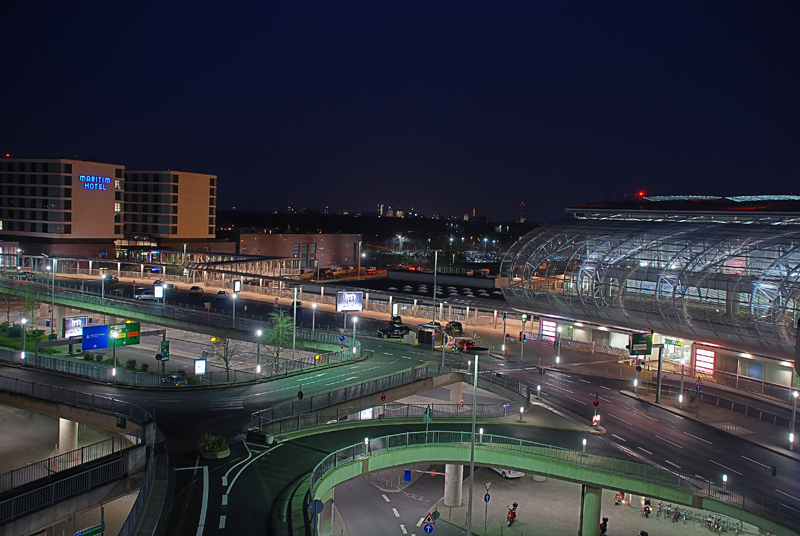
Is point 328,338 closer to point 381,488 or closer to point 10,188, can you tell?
point 381,488

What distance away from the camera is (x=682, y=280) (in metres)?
43.7

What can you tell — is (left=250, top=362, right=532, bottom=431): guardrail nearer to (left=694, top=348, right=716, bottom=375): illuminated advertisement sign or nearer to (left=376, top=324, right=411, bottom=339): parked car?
(left=376, top=324, right=411, bottom=339): parked car

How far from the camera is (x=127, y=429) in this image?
25.6 m

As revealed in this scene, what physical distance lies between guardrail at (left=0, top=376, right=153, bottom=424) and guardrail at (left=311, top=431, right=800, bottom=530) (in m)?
8.76

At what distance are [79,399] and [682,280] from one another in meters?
38.9

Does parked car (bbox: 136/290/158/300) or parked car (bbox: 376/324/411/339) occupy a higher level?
parked car (bbox: 136/290/158/300)

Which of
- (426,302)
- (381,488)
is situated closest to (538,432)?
(381,488)

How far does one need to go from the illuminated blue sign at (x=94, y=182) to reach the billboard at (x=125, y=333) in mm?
67543

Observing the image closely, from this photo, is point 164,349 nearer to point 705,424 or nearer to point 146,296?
point 146,296

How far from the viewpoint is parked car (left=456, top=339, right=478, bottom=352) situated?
151ft

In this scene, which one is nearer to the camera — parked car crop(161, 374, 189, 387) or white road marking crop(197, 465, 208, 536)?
white road marking crop(197, 465, 208, 536)

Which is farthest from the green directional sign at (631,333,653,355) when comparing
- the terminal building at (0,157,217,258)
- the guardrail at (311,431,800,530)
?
the terminal building at (0,157,217,258)

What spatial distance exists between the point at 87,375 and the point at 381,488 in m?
18.2

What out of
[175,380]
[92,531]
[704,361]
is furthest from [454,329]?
[92,531]
